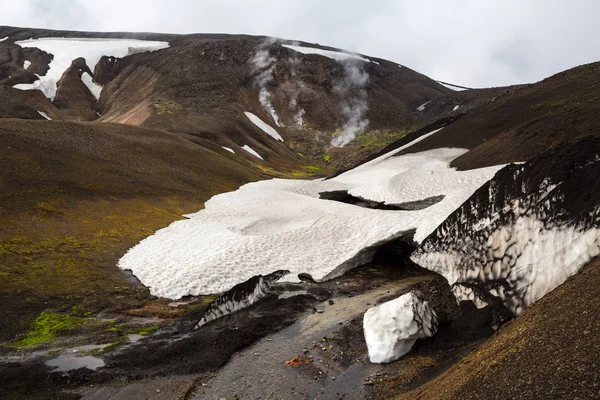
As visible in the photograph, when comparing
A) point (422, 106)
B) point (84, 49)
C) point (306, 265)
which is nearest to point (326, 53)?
point (422, 106)

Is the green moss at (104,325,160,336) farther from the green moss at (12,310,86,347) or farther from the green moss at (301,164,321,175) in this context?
the green moss at (301,164,321,175)

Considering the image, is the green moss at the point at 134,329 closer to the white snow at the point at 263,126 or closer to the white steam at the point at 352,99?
the white snow at the point at 263,126

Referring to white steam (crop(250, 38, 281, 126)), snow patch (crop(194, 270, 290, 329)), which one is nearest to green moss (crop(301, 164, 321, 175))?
white steam (crop(250, 38, 281, 126))

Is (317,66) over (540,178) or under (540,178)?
over

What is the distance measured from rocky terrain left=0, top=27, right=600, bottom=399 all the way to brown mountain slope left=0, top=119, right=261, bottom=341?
207mm

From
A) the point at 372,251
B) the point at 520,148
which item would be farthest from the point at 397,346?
the point at 520,148

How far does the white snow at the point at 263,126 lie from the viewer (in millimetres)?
127950

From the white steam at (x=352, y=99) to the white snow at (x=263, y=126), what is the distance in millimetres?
19919

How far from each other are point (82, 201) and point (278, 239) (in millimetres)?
21107

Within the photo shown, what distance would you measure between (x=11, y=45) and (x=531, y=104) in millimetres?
181690

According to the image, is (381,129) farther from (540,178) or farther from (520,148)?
→ (540,178)

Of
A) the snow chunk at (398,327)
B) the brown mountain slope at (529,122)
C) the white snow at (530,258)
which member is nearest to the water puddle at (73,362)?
the snow chunk at (398,327)

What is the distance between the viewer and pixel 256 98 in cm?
15062

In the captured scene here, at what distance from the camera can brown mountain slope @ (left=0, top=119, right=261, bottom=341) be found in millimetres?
23234
